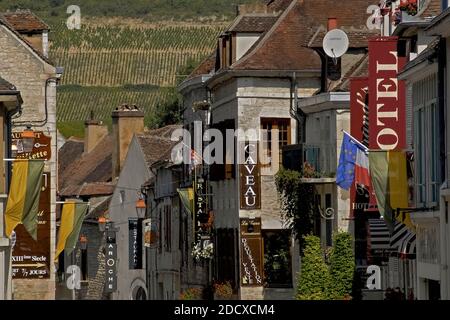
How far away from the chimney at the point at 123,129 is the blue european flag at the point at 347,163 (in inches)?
1566

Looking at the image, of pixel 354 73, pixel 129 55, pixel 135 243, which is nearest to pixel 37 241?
pixel 354 73

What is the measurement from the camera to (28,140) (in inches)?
2434

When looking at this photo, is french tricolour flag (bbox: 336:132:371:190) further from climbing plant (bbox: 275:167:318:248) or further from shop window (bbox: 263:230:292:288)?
shop window (bbox: 263:230:292:288)

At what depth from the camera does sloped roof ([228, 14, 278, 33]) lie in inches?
2689

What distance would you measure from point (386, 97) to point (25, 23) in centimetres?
2266

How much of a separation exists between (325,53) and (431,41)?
16002 millimetres

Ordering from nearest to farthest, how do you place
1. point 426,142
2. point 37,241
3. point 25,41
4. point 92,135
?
1. point 426,142
2. point 37,241
3. point 25,41
4. point 92,135

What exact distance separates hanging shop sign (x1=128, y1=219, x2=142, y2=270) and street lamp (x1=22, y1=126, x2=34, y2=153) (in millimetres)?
25547

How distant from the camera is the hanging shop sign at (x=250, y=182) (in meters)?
65.5

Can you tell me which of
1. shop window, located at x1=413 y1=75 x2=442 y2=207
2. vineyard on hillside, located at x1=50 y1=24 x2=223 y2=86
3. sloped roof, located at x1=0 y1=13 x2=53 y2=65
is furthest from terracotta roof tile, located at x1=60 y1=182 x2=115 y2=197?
vineyard on hillside, located at x1=50 y1=24 x2=223 y2=86

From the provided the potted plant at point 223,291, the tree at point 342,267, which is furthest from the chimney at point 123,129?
the tree at point 342,267

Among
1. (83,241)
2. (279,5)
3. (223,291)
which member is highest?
(279,5)

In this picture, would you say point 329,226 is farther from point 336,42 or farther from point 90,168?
point 90,168

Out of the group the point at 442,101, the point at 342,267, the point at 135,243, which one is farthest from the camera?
the point at 135,243
